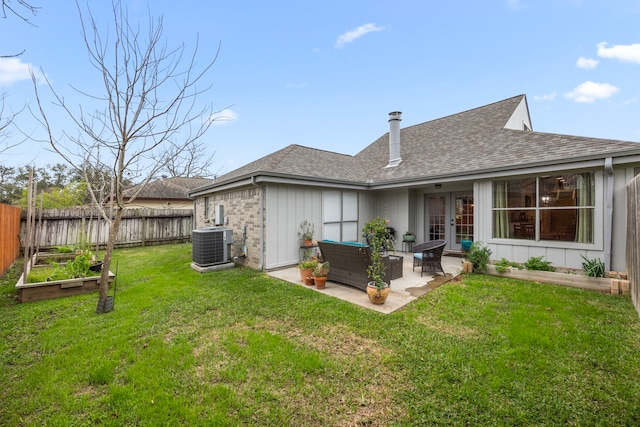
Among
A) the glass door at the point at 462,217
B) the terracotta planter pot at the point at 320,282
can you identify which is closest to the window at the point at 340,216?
the terracotta planter pot at the point at 320,282

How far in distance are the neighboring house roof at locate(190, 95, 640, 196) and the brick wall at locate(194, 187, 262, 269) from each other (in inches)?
20.1

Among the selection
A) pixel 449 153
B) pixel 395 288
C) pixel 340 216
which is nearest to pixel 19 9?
pixel 395 288

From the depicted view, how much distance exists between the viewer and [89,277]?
5406 mm

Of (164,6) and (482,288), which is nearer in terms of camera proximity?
(164,6)

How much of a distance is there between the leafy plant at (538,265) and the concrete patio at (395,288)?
1.44 metres

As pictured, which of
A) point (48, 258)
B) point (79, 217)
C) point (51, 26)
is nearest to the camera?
point (51, 26)

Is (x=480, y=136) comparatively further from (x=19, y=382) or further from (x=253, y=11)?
(x=19, y=382)

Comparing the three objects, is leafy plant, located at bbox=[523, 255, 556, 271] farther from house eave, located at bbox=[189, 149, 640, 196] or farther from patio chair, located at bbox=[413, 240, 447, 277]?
house eave, located at bbox=[189, 149, 640, 196]

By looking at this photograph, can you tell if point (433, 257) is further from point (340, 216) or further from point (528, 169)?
point (340, 216)

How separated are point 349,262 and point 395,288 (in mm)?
1083

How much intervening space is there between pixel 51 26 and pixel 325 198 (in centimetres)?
650

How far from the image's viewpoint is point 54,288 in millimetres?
4977

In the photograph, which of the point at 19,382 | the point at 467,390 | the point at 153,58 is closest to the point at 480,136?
the point at 467,390

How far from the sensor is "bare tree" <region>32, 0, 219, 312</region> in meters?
4.06
